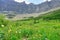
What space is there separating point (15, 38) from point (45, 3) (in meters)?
174

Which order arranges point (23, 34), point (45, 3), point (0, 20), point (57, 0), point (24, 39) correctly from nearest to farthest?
point (24, 39), point (23, 34), point (0, 20), point (57, 0), point (45, 3)

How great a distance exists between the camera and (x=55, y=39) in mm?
11211

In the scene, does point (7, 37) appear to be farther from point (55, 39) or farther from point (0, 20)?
point (0, 20)

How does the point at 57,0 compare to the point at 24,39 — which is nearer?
the point at 24,39

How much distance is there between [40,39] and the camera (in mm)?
10438

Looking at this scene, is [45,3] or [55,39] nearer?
[55,39]

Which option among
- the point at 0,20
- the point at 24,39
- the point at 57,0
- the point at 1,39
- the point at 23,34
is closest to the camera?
the point at 1,39

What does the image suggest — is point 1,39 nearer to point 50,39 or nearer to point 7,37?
point 7,37

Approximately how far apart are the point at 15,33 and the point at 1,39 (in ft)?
4.19

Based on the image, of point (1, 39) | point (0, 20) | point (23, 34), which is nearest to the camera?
point (1, 39)

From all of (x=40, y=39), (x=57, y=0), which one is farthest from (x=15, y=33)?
(x=57, y=0)

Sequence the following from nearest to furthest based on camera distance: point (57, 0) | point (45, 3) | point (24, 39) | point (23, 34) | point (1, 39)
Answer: point (1, 39), point (24, 39), point (23, 34), point (57, 0), point (45, 3)

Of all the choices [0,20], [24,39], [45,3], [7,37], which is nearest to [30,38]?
[24,39]

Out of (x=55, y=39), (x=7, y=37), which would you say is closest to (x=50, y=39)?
(x=55, y=39)
